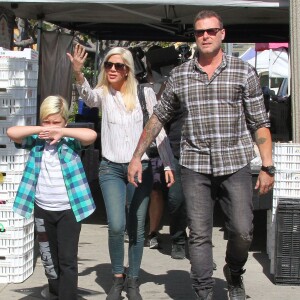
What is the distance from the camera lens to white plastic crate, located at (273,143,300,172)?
21.0 feet

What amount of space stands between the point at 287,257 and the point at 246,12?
5197 mm

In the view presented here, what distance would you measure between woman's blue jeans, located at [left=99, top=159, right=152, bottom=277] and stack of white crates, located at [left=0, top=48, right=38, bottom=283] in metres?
0.93

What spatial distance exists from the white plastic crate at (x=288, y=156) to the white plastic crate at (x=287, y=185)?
0.17 feet

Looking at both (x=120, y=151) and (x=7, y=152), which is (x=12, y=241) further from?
(x=120, y=151)

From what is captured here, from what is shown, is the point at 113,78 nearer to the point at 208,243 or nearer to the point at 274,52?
the point at 208,243

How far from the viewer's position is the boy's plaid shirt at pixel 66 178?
200 inches

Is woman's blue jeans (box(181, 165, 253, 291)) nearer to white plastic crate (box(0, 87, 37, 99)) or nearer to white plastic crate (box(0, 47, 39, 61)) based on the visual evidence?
white plastic crate (box(0, 87, 37, 99))

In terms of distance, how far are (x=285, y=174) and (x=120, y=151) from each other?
1.59 meters

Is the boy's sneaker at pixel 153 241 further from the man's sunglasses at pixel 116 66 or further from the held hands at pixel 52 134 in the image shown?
the held hands at pixel 52 134

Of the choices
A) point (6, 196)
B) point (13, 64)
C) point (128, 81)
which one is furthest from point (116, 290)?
point (13, 64)

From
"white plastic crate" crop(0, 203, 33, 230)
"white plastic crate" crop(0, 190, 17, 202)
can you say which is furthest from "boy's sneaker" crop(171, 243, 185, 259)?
"white plastic crate" crop(0, 190, 17, 202)

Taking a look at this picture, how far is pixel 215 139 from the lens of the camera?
504 cm

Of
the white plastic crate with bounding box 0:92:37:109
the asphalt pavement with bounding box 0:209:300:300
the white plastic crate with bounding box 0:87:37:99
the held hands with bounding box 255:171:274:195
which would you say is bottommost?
the asphalt pavement with bounding box 0:209:300:300

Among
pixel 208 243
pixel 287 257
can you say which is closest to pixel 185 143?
pixel 208 243
